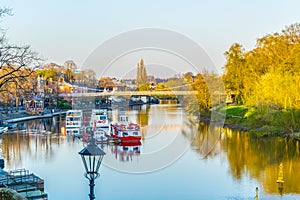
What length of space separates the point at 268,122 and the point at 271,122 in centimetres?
85

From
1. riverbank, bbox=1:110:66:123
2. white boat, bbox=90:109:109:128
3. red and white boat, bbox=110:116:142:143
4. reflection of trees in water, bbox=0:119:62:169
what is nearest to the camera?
reflection of trees in water, bbox=0:119:62:169

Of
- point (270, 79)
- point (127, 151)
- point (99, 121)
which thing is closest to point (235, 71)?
point (270, 79)

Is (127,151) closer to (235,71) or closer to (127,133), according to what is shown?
(127,133)

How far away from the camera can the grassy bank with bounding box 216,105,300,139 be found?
1073 inches

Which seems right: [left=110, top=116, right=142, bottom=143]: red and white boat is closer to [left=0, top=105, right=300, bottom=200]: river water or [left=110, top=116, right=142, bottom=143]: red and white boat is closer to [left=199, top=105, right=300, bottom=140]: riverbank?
[left=0, top=105, right=300, bottom=200]: river water

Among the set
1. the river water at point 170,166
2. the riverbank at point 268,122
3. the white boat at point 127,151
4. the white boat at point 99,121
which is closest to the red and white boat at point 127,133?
the white boat at point 127,151

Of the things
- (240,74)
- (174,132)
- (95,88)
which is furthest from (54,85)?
(174,132)

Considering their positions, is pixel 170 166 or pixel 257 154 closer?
pixel 170 166

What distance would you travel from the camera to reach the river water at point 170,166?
47.4 ft

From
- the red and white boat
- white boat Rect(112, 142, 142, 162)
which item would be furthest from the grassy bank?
white boat Rect(112, 142, 142, 162)

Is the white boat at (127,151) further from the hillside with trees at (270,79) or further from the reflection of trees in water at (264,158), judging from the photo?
the hillside with trees at (270,79)

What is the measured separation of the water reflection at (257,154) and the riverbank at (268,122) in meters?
1.00

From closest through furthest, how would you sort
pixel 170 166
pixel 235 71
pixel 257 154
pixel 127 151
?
1. pixel 170 166
2. pixel 257 154
3. pixel 127 151
4. pixel 235 71

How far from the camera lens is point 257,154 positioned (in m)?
21.4
